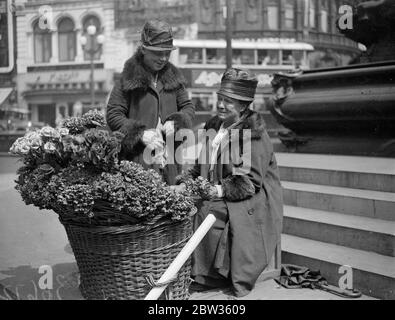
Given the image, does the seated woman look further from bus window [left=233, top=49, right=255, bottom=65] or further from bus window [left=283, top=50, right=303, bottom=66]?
bus window [left=283, top=50, right=303, bottom=66]

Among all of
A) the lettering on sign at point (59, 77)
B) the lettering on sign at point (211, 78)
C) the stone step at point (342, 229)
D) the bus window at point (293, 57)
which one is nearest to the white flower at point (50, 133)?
the stone step at point (342, 229)

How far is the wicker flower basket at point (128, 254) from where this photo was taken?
2.36 meters

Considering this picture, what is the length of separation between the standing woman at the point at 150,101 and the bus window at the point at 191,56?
1857cm

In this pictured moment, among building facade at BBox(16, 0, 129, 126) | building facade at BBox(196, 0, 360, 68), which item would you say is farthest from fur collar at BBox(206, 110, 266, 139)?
building facade at BBox(196, 0, 360, 68)

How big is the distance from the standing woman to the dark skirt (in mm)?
430

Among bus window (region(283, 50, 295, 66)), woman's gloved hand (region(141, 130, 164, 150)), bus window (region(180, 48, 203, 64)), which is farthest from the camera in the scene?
bus window (region(283, 50, 295, 66))

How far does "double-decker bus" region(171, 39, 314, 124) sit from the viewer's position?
21.7 metres

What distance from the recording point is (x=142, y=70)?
3.34 metres

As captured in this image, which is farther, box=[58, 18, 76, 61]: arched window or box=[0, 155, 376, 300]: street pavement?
box=[58, 18, 76, 61]: arched window

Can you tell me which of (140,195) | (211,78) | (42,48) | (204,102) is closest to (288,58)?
(211,78)

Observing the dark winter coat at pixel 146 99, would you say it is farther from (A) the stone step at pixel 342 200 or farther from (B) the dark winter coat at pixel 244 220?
(A) the stone step at pixel 342 200
